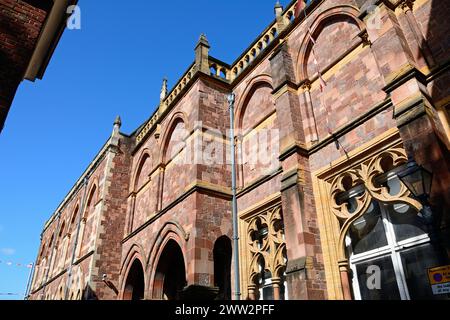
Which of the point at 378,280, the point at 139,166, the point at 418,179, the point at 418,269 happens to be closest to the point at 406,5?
the point at 418,179

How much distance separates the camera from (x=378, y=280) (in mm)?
6508

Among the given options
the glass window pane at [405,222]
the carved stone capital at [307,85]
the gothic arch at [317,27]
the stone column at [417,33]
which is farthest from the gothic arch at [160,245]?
the stone column at [417,33]

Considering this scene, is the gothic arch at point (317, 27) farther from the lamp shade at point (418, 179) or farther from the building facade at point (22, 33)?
the building facade at point (22, 33)

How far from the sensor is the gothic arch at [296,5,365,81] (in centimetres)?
877

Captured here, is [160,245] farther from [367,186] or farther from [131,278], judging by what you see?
[367,186]

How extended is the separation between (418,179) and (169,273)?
10.4 metres

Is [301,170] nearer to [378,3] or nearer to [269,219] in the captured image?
[269,219]

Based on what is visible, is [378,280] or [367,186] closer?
[378,280]

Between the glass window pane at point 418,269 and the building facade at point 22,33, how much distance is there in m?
7.21

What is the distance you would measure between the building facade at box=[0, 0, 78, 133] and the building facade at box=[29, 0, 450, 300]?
5.65 m

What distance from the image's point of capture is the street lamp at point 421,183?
183 inches

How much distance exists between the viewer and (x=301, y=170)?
8.27 metres
